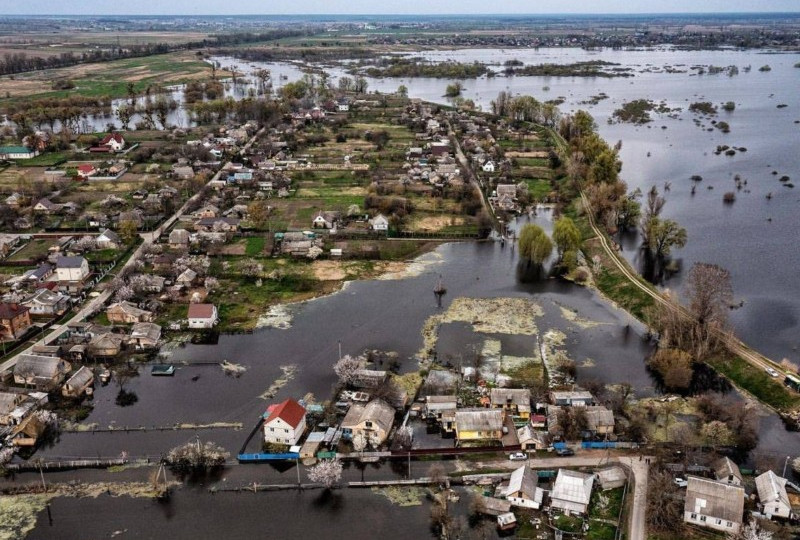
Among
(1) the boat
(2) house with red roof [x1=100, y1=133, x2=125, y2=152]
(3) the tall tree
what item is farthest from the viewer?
(2) house with red roof [x1=100, y1=133, x2=125, y2=152]

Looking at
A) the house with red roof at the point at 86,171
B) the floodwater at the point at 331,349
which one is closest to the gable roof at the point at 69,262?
the floodwater at the point at 331,349

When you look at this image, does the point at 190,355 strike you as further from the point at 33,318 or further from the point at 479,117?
the point at 479,117

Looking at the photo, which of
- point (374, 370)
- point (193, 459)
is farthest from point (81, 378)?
point (374, 370)

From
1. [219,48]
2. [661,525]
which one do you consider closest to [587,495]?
[661,525]

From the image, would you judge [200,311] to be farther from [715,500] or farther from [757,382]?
[757,382]

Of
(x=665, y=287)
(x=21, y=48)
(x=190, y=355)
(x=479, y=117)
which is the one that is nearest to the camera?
(x=190, y=355)

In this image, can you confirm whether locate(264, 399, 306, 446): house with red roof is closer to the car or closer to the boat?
the boat

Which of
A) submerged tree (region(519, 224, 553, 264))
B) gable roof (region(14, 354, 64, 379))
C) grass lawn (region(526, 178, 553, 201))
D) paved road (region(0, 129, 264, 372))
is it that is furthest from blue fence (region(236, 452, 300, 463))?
grass lawn (region(526, 178, 553, 201))
